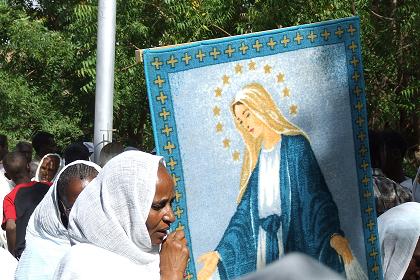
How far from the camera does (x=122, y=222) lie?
2859 millimetres

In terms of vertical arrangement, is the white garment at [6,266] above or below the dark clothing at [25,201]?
below

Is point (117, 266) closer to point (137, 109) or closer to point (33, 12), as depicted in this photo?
point (137, 109)

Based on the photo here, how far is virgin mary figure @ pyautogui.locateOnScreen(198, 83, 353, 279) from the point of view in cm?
419

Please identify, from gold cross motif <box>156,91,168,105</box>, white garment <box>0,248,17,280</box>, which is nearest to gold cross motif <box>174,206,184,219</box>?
gold cross motif <box>156,91,168,105</box>

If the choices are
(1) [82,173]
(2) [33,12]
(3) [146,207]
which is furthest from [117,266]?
(2) [33,12]

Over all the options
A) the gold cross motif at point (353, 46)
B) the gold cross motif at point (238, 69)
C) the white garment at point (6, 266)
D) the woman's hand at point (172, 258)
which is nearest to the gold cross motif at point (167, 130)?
the gold cross motif at point (238, 69)

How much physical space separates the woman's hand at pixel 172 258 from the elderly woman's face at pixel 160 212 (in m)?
0.08

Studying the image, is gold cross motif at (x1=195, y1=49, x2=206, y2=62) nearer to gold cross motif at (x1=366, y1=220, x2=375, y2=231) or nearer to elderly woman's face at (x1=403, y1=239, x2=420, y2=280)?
gold cross motif at (x1=366, y1=220, x2=375, y2=231)

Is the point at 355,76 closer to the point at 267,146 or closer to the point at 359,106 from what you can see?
the point at 359,106

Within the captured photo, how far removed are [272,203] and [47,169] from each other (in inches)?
139

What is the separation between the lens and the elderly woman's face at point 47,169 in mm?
7480

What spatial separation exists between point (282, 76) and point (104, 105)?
337cm

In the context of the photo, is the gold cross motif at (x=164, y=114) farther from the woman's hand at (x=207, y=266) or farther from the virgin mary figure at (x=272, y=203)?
the woman's hand at (x=207, y=266)

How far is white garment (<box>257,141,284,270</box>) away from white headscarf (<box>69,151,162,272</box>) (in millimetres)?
1348
